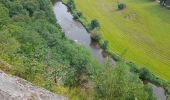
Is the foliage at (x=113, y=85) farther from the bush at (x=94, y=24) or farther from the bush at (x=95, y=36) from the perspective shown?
the bush at (x=94, y=24)

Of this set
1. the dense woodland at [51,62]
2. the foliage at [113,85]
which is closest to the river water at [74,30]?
the dense woodland at [51,62]

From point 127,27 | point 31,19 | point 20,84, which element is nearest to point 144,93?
point 31,19

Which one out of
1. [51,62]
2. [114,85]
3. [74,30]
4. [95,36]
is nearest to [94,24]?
[74,30]

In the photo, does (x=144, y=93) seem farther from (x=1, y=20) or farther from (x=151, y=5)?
(x=151, y=5)

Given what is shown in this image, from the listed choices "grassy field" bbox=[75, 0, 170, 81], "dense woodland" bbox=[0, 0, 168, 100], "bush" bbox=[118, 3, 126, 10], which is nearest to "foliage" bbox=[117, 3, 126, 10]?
Result: "bush" bbox=[118, 3, 126, 10]

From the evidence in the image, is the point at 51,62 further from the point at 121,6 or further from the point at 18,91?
the point at 121,6
